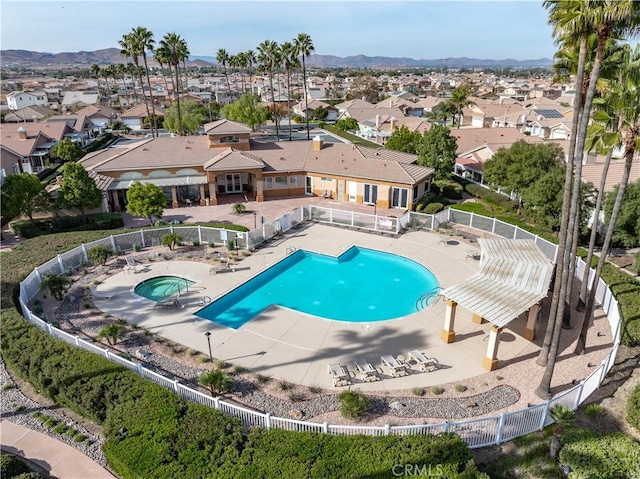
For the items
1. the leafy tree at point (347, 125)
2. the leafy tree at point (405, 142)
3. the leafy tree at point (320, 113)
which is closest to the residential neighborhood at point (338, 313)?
the leafy tree at point (405, 142)

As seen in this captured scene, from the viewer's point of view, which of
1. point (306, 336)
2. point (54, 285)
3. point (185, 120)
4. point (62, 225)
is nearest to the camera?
point (306, 336)

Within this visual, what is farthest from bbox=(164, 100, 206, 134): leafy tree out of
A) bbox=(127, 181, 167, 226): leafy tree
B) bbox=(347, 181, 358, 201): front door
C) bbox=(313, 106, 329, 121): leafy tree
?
bbox=(127, 181, 167, 226): leafy tree

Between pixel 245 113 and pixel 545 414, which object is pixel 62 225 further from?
pixel 245 113

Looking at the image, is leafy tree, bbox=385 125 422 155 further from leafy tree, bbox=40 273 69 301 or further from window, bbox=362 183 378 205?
leafy tree, bbox=40 273 69 301

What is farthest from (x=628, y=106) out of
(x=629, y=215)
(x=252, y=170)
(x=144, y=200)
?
(x=252, y=170)

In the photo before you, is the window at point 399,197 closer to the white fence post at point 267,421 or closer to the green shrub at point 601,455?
the green shrub at point 601,455
